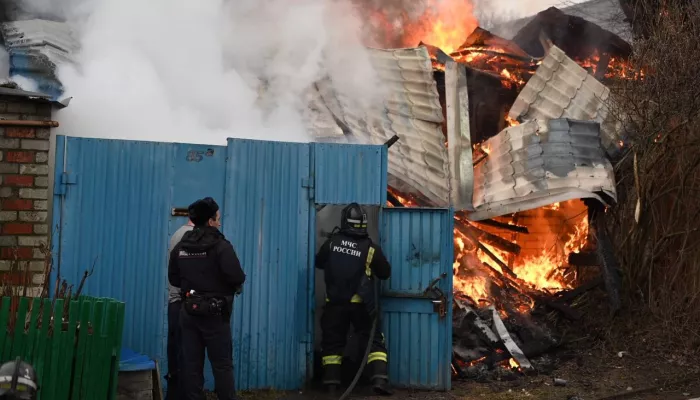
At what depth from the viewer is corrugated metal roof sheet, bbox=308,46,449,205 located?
9789 millimetres

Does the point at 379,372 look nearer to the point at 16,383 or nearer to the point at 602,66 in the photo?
the point at 16,383

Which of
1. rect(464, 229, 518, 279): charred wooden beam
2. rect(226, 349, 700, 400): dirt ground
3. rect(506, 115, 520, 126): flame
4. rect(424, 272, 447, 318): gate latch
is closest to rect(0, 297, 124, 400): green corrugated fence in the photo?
rect(226, 349, 700, 400): dirt ground

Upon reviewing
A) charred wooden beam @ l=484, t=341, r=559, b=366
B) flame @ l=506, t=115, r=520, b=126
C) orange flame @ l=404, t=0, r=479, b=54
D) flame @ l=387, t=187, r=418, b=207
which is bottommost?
charred wooden beam @ l=484, t=341, r=559, b=366

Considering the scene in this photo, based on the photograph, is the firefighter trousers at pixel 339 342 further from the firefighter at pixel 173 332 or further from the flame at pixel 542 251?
the flame at pixel 542 251

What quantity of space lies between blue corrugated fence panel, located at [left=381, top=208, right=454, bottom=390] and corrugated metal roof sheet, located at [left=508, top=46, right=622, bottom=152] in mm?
3794

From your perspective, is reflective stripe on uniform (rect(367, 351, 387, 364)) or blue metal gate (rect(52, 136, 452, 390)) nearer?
blue metal gate (rect(52, 136, 452, 390))

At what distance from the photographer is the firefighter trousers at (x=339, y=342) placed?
7.27 meters

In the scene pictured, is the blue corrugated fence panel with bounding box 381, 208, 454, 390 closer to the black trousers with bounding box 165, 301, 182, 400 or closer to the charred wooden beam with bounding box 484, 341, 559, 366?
the charred wooden beam with bounding box 484, 341, 559, 366

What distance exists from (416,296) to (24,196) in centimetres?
408

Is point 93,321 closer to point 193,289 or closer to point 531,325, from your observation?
point 193,289

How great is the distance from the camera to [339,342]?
24.1 ft

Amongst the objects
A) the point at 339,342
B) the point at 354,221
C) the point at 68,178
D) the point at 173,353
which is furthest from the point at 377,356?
the point at 68,178

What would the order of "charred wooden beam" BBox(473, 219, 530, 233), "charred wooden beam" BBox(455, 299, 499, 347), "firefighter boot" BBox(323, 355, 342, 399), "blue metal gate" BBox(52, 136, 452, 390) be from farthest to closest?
"charred wooden beam" BBox(473, 219, 530, 233)
"charred wooden beam" BBox(455, 299, 499, 347)
"firefighter boot" BBox(323, 355, 342, 399)
"blue metal gate" BBox(52, 136, 452, 390)

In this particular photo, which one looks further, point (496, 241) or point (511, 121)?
point (511, 121)
